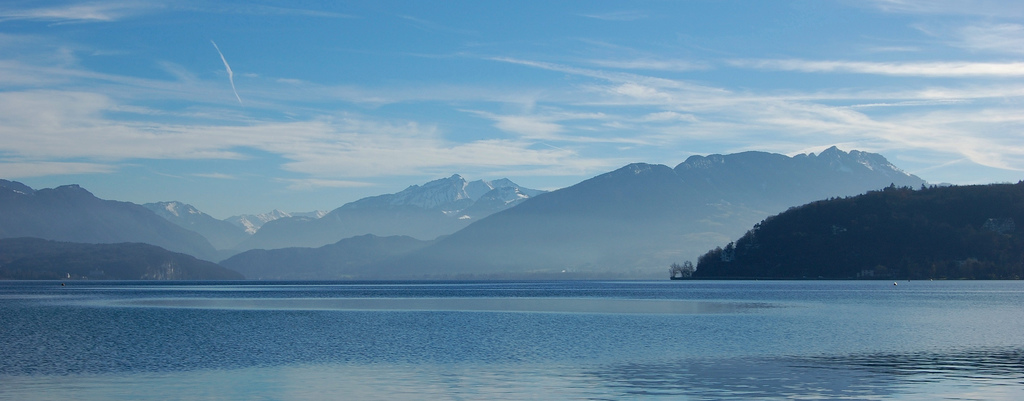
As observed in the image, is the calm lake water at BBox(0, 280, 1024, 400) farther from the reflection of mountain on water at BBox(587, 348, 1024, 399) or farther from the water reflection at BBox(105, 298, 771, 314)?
the water reflection at BBox(105, 298, 771, 314)

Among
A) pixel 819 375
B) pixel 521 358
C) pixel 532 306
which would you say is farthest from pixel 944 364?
pixel 532 306

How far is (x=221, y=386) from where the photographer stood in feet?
151

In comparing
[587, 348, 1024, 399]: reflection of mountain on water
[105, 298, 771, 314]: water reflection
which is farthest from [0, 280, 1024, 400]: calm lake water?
[105, 298, 771, 314]: water reflection

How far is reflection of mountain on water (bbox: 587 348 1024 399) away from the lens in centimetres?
4212

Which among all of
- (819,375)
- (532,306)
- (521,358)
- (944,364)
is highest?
(532,306)

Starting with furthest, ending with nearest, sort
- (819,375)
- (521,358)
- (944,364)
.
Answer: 1. (521,358)
2. (944,364)
3. (819,375)

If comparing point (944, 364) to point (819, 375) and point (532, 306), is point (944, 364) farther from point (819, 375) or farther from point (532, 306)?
point (532, 306)

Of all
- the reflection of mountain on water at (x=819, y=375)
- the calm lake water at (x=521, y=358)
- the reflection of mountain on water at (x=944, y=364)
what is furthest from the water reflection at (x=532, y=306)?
the reflection of mountain on water at (x=819, y=375)

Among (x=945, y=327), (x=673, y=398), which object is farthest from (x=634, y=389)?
(x=945, y=327)

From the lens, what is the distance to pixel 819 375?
48.0 m

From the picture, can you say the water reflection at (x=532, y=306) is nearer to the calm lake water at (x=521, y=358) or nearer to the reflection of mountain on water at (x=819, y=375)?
the calm lake water at (x=521, y=358)

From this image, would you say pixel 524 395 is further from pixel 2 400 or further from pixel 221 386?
pixel 2 400

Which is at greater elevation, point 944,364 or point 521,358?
point 944,364

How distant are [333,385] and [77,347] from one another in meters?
30.6
